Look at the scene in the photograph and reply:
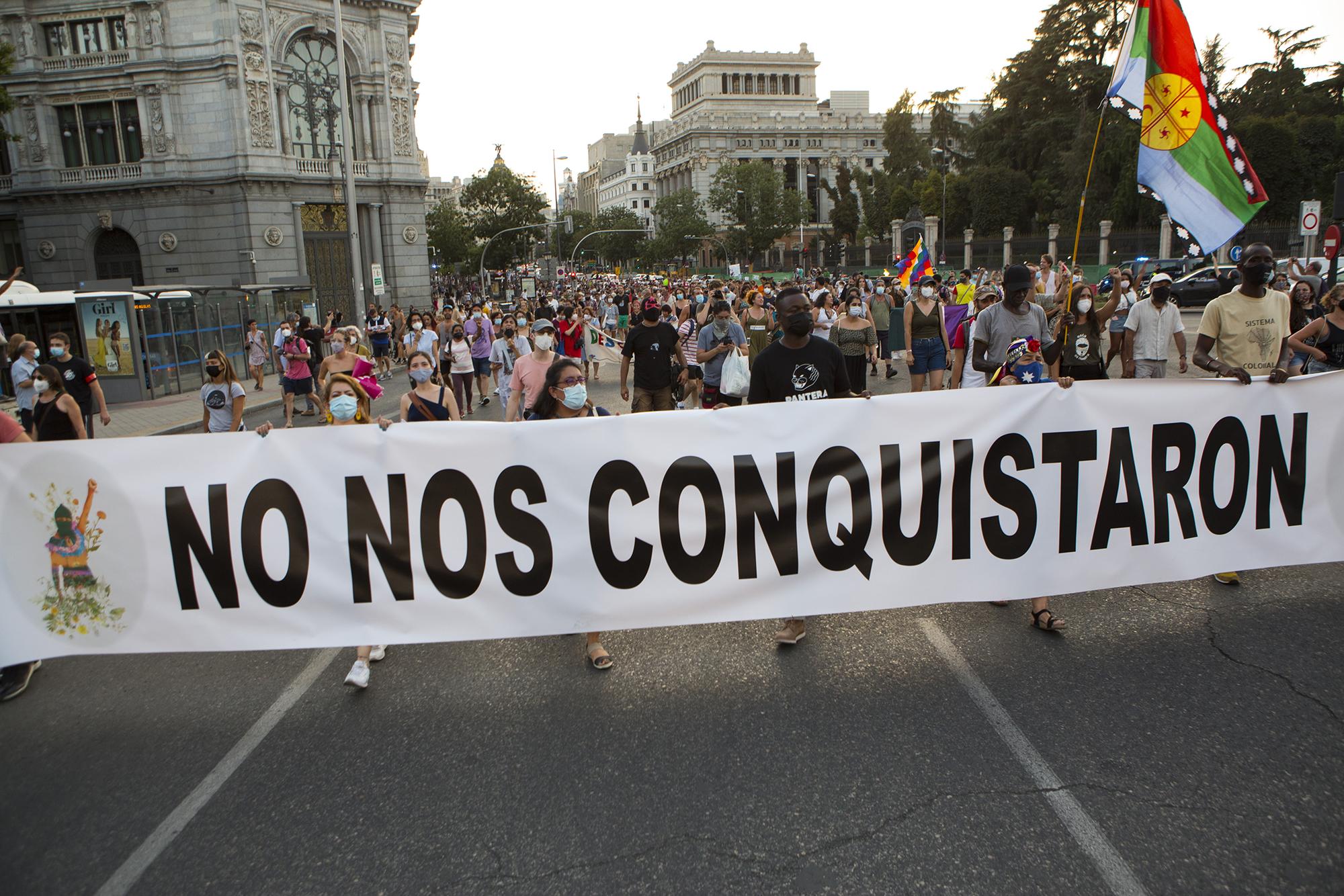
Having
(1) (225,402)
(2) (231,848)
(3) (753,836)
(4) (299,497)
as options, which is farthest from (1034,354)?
(1) (225,402)

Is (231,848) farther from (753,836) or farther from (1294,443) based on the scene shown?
(1294,443)

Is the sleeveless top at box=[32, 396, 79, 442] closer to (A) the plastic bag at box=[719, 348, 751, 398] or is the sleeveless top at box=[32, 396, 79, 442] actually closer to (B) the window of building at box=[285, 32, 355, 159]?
(A) the plastic bag at box=[719, 348, 751, 398]

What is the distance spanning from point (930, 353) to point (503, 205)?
62.8m

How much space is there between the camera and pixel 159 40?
1670 inches

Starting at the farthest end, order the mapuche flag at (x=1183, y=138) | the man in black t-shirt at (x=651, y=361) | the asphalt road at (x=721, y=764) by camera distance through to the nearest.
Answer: the man in black t-shirt at (x=651, y=361), the mapuche flag at (x=1183, y=138), the asphalt road at (x=721, y=764)

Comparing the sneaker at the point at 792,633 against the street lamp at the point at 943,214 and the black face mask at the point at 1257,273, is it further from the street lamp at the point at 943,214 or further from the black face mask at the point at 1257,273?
the street lamp at the point at 943,214

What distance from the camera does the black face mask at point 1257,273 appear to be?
625cm

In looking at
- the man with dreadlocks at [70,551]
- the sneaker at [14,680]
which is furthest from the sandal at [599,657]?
the sneaker at [14,680]

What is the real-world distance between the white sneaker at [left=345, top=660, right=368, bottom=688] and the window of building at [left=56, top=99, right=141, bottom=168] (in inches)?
1854

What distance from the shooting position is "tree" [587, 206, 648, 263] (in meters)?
127

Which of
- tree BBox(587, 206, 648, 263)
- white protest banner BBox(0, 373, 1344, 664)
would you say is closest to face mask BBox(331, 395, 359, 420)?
white protest banner BBox(0, 373, 1344, 664)

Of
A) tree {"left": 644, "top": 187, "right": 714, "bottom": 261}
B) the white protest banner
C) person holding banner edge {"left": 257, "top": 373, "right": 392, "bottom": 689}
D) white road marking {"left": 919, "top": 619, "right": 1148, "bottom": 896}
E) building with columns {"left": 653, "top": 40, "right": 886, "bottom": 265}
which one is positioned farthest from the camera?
building with columns {"left": 653, "top": 40, "right": 886, "bottom": 265}

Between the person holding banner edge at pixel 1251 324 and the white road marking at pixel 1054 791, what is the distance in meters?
3.06

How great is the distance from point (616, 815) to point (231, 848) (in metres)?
1.40
